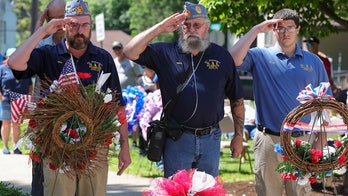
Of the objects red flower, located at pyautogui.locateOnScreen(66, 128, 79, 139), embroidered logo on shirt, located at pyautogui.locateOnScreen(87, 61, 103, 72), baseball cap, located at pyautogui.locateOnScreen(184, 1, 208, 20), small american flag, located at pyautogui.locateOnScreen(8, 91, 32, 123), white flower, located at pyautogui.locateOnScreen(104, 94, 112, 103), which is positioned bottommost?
red flower, located at pyautogui.locateOnScreen(66, 128, 79, 139)

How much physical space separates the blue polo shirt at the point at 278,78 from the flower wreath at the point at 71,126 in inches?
73.2

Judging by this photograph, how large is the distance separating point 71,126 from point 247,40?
1.95 m

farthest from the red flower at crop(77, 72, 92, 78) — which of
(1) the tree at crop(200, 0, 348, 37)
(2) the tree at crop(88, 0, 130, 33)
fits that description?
(2) the tree at crop(88, 0, 130, 33)

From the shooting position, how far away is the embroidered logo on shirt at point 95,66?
5.84 m

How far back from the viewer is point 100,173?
5.89 m

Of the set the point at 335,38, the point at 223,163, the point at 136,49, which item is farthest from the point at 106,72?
the point at 335,38

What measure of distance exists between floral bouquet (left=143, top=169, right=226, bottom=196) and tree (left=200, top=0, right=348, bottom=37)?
543 centimetres

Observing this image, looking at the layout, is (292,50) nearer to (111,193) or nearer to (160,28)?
(160,28)

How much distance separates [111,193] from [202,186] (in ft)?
19.6

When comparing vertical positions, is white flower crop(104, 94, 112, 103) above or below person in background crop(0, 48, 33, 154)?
above

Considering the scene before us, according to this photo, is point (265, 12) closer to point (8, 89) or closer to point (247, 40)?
point (247, 40)

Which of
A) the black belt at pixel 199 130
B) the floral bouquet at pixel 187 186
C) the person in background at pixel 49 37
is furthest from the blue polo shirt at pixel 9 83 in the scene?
the floral bouquet at pixel 187 186

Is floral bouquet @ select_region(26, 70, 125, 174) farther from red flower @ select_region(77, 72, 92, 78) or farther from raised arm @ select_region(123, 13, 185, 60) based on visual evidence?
raised arm @ select_region(123, 13, 185, 60)

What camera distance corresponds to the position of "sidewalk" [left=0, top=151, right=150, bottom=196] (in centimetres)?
1036
